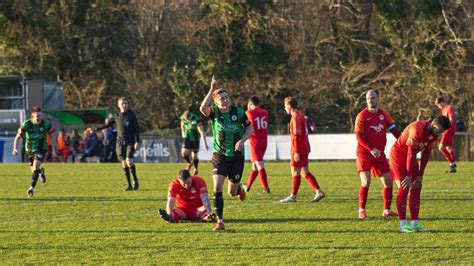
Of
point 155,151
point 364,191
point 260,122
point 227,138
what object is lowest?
point 364,191

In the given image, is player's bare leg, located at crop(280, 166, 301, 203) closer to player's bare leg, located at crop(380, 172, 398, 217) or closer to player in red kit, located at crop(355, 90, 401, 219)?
player in red kit, located at crop(355, 90, 401, 219)

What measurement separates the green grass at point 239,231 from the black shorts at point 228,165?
76 cm

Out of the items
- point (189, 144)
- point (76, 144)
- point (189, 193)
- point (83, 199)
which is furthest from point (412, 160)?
point (76, 144)

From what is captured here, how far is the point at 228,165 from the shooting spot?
44.9ft

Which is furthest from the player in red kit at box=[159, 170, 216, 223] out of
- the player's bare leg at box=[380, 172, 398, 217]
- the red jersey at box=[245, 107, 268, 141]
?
the red jersey at box=[245, 107, 268, 141]

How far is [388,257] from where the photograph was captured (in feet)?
35.0

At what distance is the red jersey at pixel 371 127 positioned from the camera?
47.2ft

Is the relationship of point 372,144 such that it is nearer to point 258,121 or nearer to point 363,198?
point 363,198

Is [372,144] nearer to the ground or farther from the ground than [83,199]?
farther from the ground

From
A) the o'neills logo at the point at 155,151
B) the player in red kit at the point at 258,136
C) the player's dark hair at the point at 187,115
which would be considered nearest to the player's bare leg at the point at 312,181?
the player in red kit at the point at 258,136

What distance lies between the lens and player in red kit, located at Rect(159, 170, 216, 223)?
14.2 meters

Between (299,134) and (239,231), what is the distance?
4280 mm

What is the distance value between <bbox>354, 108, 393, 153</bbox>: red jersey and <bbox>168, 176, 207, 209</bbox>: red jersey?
8.01ft

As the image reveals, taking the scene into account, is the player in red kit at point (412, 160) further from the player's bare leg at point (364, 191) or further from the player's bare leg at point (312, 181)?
the player's bare leg at point (312, 181)
